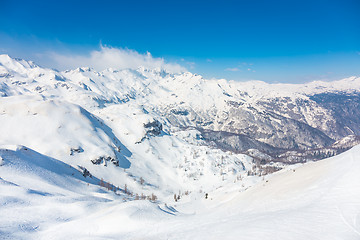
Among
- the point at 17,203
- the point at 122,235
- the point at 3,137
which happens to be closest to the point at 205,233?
the point at 122,235

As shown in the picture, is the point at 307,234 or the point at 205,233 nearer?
the point at 307,234

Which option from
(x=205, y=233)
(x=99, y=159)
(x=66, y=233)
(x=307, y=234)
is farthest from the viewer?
(x=99, y=159)

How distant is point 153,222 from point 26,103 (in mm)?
218241

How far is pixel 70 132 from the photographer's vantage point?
176375mm

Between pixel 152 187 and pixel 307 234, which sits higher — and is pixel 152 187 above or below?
below

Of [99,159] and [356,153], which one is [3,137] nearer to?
[99,159]

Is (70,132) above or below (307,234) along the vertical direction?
above

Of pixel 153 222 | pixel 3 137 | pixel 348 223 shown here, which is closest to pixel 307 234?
pixel 348 223

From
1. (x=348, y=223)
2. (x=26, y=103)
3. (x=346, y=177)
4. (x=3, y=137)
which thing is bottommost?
(x=348, y=223)

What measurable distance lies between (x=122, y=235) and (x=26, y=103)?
718ft

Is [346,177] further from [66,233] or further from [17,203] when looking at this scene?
[17,203]

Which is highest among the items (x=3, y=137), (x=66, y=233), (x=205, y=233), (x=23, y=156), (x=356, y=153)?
(x=3, y=137)

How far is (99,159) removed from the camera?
166 metres

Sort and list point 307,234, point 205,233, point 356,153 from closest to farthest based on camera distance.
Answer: point 307,234 < point 205,233 < point 356,153
